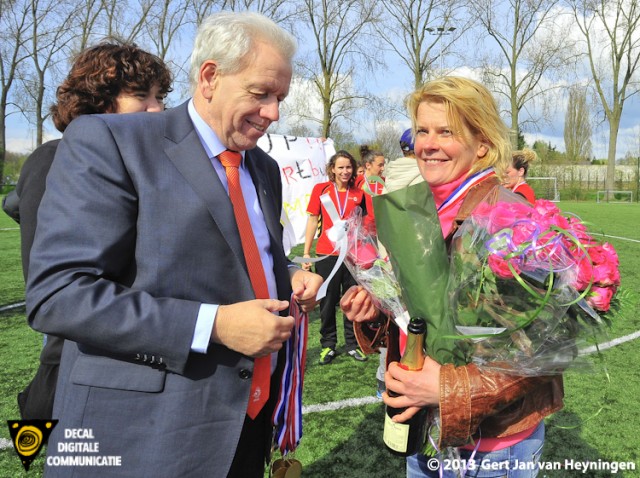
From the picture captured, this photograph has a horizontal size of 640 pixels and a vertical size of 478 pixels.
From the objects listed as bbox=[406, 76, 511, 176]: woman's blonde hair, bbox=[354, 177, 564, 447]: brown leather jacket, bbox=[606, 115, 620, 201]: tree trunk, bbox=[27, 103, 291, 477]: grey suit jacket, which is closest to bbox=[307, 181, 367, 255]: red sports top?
bbox=[406, 76, 511, 176]: woman's blonde hair

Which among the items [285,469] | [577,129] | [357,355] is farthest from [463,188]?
[577,129]

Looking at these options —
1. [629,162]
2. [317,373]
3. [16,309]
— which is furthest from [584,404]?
[629,162]

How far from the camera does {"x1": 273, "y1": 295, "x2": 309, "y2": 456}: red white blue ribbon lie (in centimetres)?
205

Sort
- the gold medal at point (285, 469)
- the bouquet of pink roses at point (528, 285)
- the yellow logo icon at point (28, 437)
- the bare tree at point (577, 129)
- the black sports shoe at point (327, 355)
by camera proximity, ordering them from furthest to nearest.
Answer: the bare tree at point (577, 129)
the black sports shoe at point (327, 355)
the gold medal at point (285, 469)
the yellow logo icon at point (28, 437)
the bouquet of pink roses at point (528, 285)

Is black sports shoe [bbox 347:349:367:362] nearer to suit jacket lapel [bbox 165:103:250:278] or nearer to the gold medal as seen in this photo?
the gold medal

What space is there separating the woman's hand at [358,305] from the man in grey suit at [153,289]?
528 mm

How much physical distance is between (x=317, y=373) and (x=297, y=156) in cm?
651

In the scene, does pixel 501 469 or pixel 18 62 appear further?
pixel 18 62

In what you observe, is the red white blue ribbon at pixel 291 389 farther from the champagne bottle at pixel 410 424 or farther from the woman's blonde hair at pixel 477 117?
the woman's blonde hair at pixel 477 117

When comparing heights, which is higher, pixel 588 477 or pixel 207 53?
pixel 207 53

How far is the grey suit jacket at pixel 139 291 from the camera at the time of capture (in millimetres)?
1453

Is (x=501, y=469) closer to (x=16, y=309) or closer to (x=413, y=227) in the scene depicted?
(x=413, y=227)

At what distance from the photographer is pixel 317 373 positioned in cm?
512

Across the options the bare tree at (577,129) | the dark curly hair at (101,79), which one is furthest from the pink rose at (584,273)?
the bare tree at (577,129)
